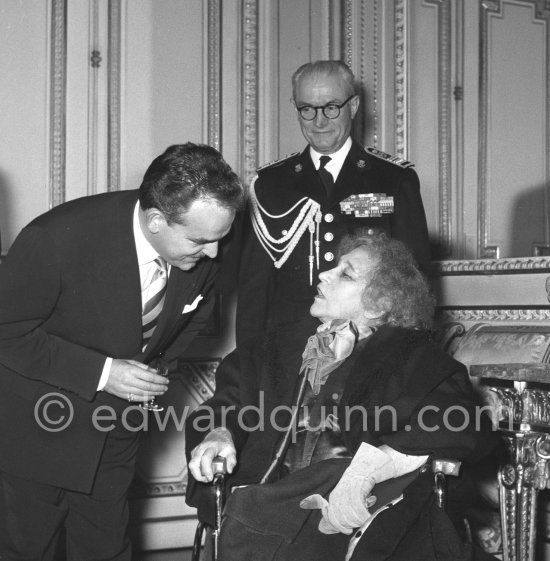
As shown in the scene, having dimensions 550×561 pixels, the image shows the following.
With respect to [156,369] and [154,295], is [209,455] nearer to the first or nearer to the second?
[156,369]

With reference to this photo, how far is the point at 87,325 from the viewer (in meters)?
2.43

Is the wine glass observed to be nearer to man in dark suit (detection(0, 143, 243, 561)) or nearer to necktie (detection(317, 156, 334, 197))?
man in dark suit (detection(0, 143, 243, 561))

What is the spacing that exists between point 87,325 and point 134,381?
0.21m

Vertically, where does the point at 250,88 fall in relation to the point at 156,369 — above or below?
above

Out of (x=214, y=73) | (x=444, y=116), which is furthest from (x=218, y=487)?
(x=444, y=116)

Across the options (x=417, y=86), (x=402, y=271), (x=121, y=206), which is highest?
(x=417, y=86)

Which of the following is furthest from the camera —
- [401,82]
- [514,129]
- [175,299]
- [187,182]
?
[514,129]

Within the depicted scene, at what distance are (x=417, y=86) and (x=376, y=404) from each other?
288 cm

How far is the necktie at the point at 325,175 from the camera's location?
3.17 meters

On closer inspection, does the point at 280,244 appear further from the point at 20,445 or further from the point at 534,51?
the point at 534,51

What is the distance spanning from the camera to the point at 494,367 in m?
2.82

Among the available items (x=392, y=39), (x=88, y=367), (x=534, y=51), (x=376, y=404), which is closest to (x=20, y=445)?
(x=88, y=367)

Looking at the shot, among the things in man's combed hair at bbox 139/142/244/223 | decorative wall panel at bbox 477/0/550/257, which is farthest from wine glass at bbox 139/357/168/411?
decorative wall panel at bbox 477/0/550/257

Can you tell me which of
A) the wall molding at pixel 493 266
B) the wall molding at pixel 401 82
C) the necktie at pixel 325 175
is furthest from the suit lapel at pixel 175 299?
the wall molding at pixel 401 82
